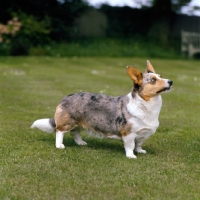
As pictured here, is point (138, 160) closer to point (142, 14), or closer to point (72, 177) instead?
point (72, 177)

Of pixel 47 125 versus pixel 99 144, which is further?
pixel 99 144

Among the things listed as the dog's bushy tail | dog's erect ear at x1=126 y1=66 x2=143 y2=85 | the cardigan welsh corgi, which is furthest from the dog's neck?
the dog's bushy tail

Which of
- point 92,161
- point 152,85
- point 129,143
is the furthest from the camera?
point 129,143

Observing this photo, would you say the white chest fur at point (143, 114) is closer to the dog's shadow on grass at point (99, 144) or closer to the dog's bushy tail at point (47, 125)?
the dog's shadow on grass at point (99, 144)

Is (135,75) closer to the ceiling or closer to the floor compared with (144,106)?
closer to the ceiling

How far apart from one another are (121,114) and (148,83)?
50cm

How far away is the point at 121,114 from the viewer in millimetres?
6016

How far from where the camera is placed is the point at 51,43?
23.4 meters

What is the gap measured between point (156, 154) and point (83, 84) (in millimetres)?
7405

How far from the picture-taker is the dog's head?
5.74 metres

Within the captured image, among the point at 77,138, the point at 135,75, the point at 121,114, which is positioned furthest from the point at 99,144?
the point at 135,75

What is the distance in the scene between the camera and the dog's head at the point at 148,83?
5.74m

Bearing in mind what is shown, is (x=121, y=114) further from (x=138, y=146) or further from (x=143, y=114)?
(x=138, y=146)

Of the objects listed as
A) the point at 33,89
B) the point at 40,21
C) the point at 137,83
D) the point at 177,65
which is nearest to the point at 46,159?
the point at 137,83
